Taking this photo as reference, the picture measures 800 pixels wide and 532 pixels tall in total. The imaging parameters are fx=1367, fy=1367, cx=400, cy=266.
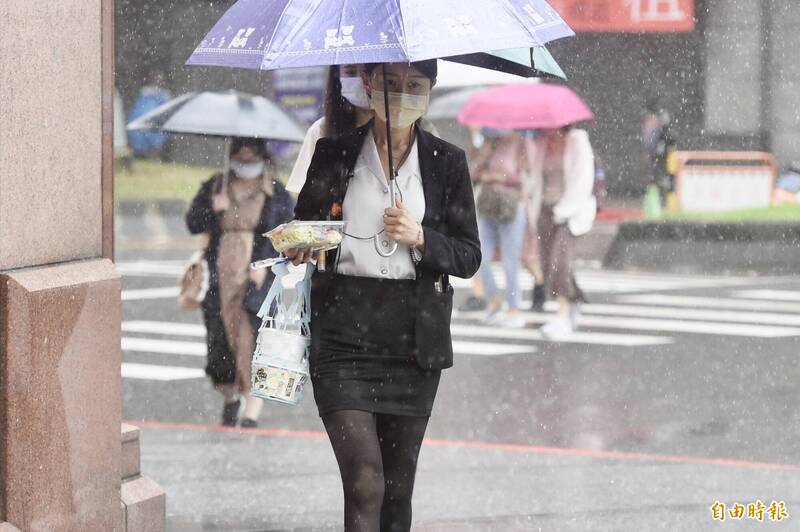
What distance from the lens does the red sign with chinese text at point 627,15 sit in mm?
26109

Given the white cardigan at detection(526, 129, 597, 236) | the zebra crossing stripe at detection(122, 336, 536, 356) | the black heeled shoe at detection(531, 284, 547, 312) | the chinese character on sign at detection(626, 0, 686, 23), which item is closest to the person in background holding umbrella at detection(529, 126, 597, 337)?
the white cardigan at detection(526, 129, 597, 236)

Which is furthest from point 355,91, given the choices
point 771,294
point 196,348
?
point 771,294

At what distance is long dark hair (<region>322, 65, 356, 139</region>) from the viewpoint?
4.88m

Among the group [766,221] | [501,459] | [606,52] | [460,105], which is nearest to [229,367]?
[501,459]

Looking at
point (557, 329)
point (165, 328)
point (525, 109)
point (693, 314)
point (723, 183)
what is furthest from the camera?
point (723, 183)

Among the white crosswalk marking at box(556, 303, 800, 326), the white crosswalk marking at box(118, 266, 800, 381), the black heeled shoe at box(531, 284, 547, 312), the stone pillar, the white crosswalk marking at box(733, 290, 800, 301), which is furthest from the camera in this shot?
the white crosswalk marking at box(733, 290, 800, 301)

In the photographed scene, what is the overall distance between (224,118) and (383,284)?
4.34m

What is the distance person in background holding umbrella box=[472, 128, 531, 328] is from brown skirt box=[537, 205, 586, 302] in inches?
10.9

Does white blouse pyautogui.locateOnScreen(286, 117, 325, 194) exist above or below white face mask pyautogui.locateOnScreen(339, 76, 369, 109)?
below

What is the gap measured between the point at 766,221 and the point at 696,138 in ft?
26.4

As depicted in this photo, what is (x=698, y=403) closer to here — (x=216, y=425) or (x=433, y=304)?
(x=216, y=425)

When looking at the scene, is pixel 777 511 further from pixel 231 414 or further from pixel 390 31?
pixel 231 414

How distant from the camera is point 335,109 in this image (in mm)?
4922

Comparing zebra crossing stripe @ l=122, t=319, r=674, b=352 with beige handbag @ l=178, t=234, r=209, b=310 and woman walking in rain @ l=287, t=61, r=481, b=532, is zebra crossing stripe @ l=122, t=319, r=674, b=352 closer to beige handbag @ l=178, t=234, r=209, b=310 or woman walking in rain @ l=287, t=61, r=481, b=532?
beige handbag @ l=178, t=234, r=209, b=310
